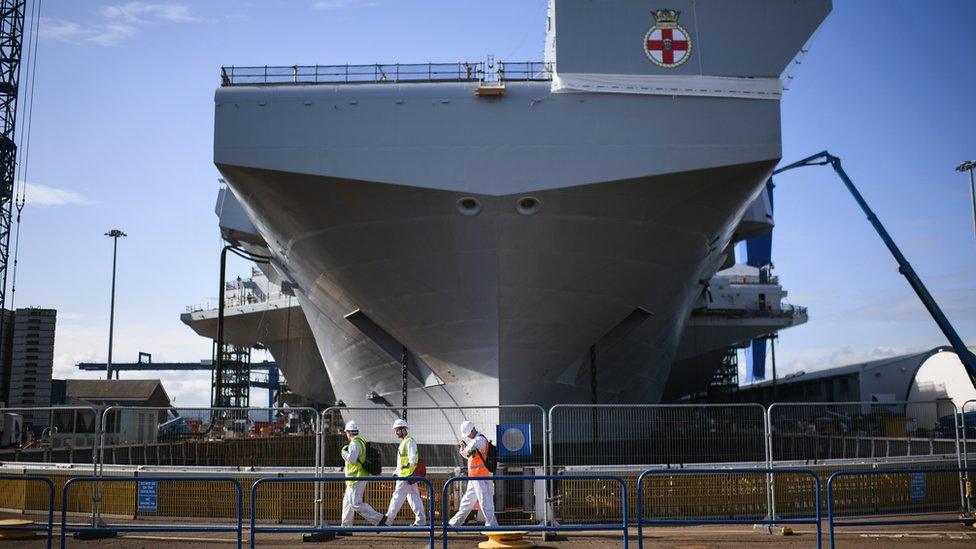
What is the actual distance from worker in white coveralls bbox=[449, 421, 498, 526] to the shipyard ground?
33cm

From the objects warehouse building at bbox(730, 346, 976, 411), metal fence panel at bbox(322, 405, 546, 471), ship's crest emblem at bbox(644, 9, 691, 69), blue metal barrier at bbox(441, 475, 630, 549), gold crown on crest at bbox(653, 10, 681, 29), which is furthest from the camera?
warehouse building at bbox(730, 346, 976, 411)

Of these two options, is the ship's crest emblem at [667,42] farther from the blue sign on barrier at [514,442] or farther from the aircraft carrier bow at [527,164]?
the blue sign on barrier at [514,442]

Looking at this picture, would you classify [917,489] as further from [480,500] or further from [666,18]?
[666,18]

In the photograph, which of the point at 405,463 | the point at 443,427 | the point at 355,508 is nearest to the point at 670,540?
the point at 405,463

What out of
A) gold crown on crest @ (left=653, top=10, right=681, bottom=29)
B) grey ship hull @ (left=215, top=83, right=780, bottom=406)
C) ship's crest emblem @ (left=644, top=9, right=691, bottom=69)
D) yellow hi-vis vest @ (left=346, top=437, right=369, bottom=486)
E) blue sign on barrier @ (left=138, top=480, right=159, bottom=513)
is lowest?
blue sign on barrier @ (left=138, top=480, right=159, bottom=513)

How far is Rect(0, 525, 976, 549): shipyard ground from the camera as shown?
31.4ft

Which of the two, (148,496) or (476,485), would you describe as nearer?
(476,485)

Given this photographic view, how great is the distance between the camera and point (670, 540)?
9961 mm

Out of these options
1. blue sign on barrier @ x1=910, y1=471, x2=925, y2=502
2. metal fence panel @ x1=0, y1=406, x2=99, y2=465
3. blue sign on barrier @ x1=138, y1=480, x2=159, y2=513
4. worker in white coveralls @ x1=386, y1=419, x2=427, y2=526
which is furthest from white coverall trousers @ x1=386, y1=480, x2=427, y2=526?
metal fence panel @ x1=0, y1=406, x2=99, y2=465

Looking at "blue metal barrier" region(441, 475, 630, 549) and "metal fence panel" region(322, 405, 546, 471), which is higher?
"metal fence panel" region(322, 405, 546, 471)

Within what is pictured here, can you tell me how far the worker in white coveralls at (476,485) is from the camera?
32.0 ft

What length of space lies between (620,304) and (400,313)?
4280 mm

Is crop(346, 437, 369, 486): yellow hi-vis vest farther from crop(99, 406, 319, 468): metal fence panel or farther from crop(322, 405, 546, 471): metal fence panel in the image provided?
crop(322, 405, 546, 471): metal fence panel

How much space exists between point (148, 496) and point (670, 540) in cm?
681
